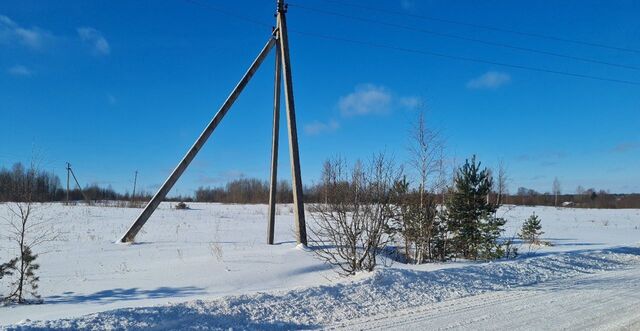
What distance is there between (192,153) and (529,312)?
32.8 ft

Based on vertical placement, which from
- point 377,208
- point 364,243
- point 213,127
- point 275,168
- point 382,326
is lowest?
point 382,326

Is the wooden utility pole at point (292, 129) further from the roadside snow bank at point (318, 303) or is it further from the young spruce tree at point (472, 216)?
the young spruce tree at point (472, 216)

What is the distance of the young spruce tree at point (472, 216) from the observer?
50.2ft

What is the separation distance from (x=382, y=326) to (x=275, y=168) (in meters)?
7.73

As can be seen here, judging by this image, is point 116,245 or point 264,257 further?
point 116,245

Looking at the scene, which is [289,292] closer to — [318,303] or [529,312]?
[318,303]

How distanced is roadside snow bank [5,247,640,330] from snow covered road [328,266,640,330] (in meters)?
0.38

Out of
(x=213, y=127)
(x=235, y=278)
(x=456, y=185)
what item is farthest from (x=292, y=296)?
(x=456, y=185)

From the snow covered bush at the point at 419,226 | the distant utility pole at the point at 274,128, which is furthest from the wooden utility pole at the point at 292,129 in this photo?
the snow covered bush at the point at 419,226

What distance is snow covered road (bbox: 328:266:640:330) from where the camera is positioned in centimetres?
621

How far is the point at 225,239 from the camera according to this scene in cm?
1509

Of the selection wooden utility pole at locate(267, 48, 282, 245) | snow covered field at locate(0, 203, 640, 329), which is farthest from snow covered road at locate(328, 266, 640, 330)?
wooden utility pole at locate(267, 48, 282, 245)

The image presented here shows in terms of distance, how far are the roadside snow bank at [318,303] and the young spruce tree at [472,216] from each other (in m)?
4.18

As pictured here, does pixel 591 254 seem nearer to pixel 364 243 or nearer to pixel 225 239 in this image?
pixel 364 243
